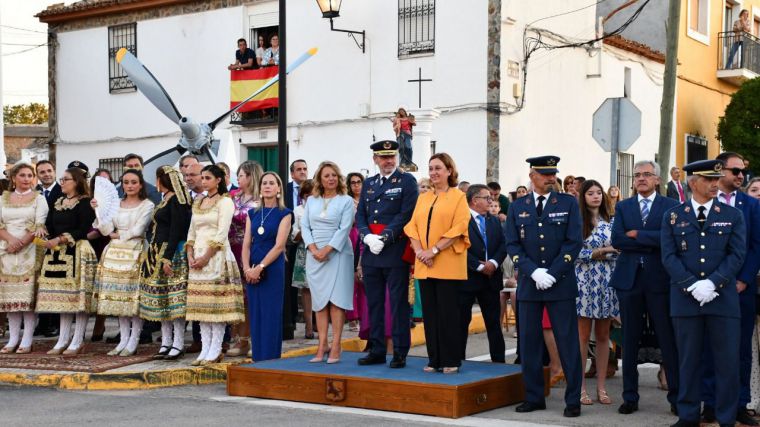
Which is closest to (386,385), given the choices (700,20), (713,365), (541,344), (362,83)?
(541,344)

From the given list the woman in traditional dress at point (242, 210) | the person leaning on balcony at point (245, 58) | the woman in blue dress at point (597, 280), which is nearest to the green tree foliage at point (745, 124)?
the person leaning on balcony at point (245, 58)

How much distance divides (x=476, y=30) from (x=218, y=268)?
38.1 feet

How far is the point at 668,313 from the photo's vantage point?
8.40 metres

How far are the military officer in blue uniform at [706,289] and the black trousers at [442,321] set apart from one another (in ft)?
6.26

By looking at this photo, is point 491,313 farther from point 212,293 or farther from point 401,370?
point 212,293

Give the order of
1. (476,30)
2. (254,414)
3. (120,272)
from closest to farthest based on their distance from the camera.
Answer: (254,414)
(120,272)
(476,30)

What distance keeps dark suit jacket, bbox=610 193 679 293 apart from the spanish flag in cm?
1516

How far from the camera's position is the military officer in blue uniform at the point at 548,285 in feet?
27.9

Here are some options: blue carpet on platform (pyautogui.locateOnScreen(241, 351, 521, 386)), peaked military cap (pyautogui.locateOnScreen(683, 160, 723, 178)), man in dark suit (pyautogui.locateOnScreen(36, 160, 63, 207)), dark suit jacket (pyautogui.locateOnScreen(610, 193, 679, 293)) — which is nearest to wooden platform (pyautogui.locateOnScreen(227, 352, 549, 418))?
blue carpet on platform (pyautogui.locateOnScreen(241, 351, 521, 386))

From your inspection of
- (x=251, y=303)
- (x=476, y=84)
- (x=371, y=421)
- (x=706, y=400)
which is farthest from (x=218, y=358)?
(x=476, y=84)

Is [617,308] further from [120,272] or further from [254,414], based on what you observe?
[120,272]

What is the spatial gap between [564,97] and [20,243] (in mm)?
14245

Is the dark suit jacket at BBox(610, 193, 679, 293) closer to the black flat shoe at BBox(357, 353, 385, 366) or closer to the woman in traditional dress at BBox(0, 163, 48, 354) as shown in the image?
the black flat shoe at BBox(357, 353, 385, 366)

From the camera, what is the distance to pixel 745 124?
87.0 feet
